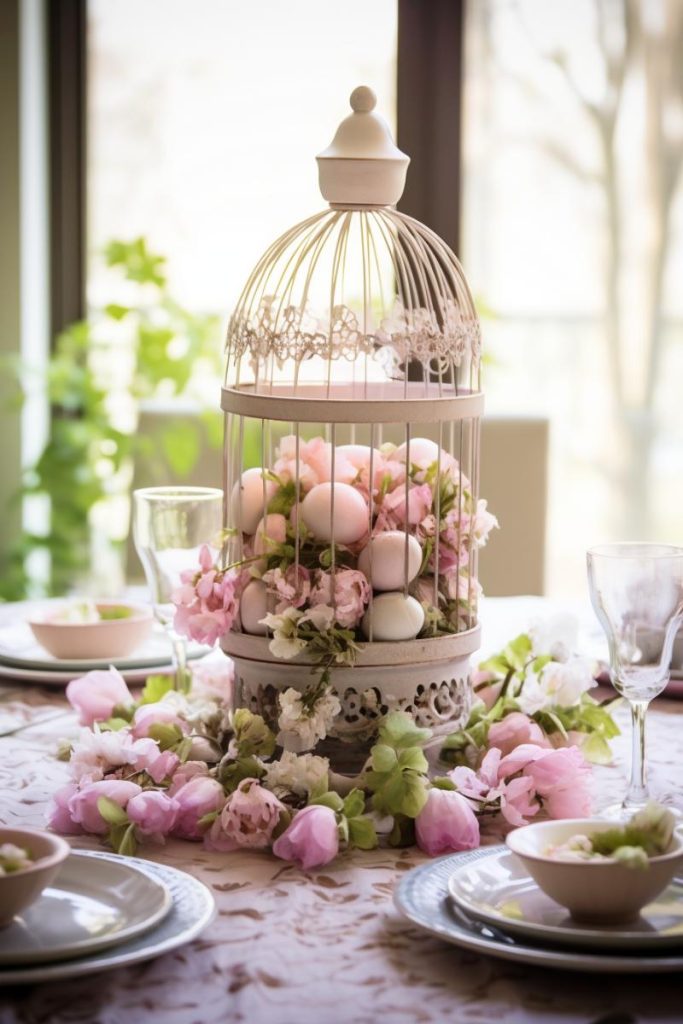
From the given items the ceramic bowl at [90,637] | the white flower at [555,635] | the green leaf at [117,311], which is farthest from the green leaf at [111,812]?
the green leaf at [117,311]

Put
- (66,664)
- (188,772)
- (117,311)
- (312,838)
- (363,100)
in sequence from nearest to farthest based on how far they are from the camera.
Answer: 1. (312,838)
2. (188,772)
3. (363,100)
4. (66,664)
5. (117,311)

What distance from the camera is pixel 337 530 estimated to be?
1094 mm

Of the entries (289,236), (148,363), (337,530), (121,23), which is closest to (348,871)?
(337,530)

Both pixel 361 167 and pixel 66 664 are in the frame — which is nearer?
pixel 361 167

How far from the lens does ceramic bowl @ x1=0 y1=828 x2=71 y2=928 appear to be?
0.78m

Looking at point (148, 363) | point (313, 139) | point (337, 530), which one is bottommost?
point (337, 530)

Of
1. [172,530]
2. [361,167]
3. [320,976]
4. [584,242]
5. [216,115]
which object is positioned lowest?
[320,976]

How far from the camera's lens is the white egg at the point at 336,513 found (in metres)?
1.09

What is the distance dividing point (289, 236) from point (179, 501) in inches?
10.9

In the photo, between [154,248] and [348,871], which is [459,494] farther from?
[154,248]

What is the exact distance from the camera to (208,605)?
1115 millimetres

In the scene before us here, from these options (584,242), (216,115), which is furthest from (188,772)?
(216,115)

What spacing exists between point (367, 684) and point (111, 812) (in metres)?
0.23

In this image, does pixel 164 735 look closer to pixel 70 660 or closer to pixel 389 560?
pixel 389 560
